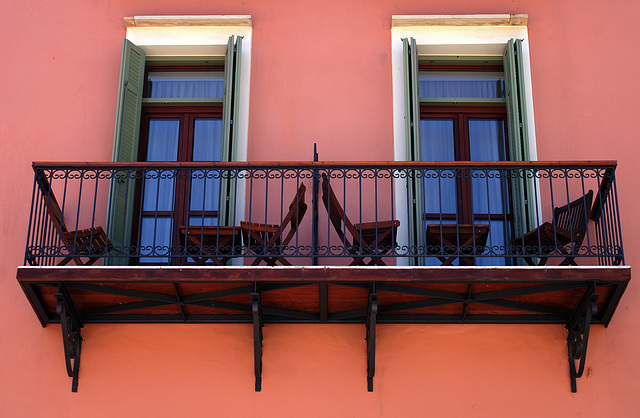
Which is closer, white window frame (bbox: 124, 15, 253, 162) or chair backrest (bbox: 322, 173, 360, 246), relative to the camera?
chair backrest (bbox: 322, 173, 360, 246)

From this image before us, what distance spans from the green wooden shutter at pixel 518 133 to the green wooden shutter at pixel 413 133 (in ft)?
2.90

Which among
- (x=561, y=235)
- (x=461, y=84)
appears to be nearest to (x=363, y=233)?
(x=561, y=235)

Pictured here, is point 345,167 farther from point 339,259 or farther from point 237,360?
point 237,360

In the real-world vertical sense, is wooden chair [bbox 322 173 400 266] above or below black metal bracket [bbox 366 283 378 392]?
above

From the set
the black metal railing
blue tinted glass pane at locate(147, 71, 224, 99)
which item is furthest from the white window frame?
the black metal railing

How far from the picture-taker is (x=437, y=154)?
8938mm

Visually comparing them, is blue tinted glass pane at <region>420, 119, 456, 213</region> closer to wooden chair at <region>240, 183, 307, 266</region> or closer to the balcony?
the balcony

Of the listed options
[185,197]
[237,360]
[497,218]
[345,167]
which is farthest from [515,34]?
[237,360]

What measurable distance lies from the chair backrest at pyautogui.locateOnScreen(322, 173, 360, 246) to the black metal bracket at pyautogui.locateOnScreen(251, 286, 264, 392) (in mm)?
861

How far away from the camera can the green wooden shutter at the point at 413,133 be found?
321 inches

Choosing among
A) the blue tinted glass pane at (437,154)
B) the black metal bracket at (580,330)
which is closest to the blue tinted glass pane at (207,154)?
the blue tinted glass pane at (437,154)

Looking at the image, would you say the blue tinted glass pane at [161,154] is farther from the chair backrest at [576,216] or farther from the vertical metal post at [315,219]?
the chair backrest at [576,216]

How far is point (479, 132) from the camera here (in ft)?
29.6

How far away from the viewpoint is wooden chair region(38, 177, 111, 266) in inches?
297
